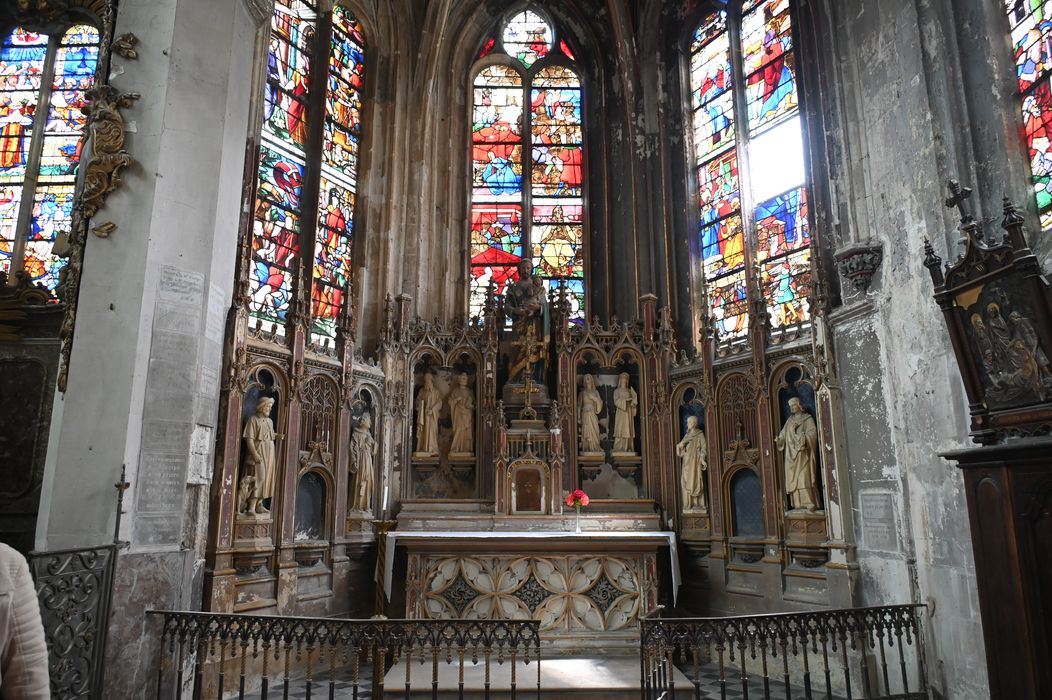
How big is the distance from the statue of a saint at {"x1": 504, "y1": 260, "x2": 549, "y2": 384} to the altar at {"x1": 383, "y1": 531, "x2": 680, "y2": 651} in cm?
298

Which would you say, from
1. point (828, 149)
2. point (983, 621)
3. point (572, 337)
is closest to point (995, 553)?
point (983, 621)

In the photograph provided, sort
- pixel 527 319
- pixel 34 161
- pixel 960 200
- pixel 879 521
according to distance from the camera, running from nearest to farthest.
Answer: pixel 960 200 → pixel 879 521 → pixel 34 161 → pixel 527 319

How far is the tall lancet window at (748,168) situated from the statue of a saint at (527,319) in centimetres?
276

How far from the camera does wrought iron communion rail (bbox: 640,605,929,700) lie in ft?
20.8

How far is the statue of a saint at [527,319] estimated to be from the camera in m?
11.5

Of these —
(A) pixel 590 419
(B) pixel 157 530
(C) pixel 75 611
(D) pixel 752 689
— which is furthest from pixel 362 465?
(D) pixel 752 689

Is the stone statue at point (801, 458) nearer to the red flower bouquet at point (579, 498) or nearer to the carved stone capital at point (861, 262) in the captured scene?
the carved stone capital at point (861, 262)

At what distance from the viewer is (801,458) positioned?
9.29 meters

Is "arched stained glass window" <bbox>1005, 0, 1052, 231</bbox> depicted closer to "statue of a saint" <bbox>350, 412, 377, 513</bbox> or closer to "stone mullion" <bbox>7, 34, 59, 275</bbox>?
"statue of a saint" <bbox>350, 412, 377, 513</bbox>

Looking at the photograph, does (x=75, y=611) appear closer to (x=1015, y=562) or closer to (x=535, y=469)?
(x=535, y=469)

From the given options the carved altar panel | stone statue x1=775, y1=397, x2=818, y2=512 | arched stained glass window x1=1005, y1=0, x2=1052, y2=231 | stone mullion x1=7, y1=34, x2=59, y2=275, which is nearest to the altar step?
the carved altar panel

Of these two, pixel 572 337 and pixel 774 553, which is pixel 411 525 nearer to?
pixel 572 337

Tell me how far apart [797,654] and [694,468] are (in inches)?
143

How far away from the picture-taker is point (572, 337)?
463 inches
